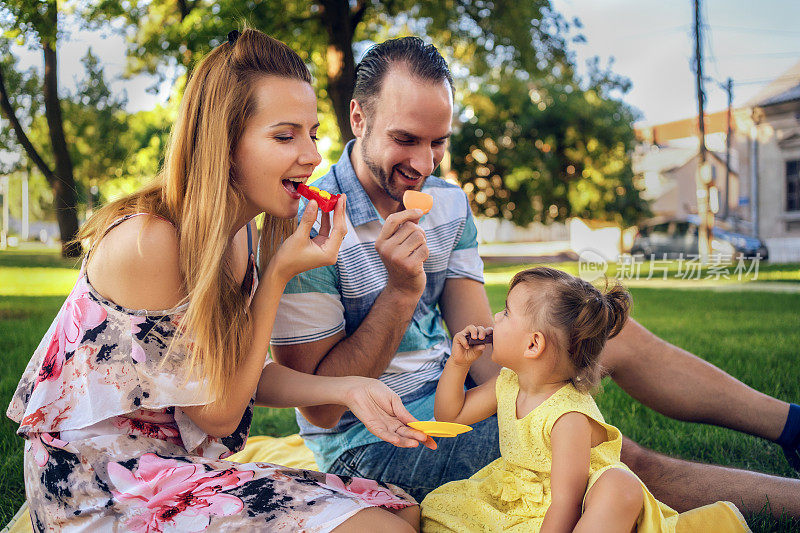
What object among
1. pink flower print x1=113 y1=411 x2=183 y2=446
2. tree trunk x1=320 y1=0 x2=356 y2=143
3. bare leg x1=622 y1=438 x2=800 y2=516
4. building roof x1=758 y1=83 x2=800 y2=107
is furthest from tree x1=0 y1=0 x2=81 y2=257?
building roof x1=758 y1=83 x2=800 y2=107

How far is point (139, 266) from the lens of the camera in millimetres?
1553

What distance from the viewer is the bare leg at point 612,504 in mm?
1498

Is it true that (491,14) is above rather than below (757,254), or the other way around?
above

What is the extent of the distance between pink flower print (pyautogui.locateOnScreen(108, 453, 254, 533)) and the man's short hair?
4.40 feet

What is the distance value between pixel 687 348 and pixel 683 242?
1346 centimetres

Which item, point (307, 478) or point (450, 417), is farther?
point (450, 417)

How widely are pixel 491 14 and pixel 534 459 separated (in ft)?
34.3

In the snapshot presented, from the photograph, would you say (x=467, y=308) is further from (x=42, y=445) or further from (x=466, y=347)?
(x=42, y=445)

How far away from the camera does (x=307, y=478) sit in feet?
5.41

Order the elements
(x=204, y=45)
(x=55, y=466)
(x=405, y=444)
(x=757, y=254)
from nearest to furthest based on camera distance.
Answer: (x=55, y=466) → (x=405, y=444) → (x=204, y=45) → (x=757, y=254)

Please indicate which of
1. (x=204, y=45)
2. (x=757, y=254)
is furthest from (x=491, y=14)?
(x=757, y=254)

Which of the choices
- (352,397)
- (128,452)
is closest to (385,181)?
(352,397)

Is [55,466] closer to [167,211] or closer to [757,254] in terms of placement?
[167,211]

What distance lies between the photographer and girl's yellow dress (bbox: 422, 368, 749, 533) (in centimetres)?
168
